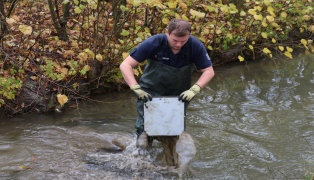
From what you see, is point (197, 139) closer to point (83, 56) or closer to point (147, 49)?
point (147, 49)

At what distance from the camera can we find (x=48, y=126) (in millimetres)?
6227

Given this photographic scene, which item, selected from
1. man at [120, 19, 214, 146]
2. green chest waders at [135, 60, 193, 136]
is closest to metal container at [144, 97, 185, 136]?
man at [120, 19, 214, 146]

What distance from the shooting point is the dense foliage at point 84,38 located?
6.46 m

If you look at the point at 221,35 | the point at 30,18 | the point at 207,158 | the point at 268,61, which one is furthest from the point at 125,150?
the point at 268,61

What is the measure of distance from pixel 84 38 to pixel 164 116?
378 centimetres

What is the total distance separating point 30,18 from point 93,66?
4.74ft

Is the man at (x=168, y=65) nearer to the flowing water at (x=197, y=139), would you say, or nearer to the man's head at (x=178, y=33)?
the man's head at (x=178, y=33)

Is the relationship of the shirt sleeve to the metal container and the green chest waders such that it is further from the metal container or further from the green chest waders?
the metal container

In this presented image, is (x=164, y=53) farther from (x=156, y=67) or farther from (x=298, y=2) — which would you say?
A: (x=298, y=2)

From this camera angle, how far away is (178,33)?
159 inches

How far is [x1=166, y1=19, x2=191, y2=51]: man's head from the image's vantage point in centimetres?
403

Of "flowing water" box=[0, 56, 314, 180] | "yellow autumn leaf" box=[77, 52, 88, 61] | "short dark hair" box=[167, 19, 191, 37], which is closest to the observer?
"short dark hair" box=[167, 19, 191, 37]

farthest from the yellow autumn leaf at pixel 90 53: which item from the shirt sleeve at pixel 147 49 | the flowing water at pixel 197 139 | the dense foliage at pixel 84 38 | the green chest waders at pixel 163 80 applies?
the shirt sleeve at pixel 147 49

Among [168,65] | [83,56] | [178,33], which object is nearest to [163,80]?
[168,65]
